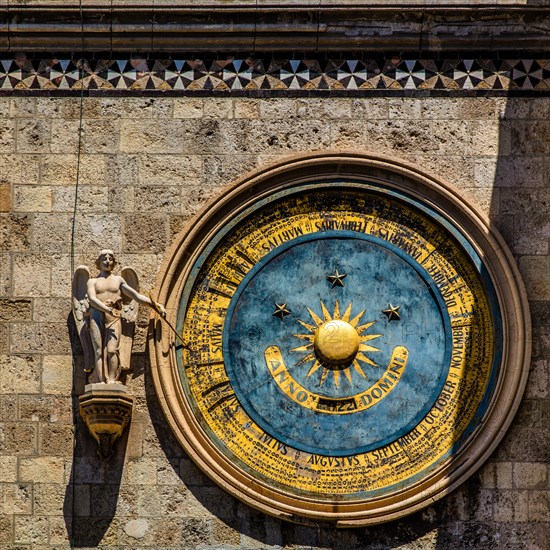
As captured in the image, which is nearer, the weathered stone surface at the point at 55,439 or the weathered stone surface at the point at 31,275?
the weathered stone surface at the point at 55,439

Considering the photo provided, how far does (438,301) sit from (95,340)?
8.19 feet

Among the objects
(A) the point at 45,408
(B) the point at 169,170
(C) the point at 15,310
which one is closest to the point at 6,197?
(C) the point at 15,310

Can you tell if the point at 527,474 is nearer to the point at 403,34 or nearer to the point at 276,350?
the point at 276,350

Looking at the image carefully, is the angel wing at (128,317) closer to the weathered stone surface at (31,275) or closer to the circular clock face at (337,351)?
the circular clock face at (337,351)

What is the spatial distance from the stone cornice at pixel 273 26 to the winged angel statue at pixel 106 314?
1.71 meters

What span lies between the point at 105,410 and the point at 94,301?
78 cm

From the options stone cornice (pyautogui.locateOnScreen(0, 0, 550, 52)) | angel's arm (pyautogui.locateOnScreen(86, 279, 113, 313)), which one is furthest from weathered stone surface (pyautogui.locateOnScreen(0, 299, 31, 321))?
stone cornice (pyautogui.locateOnScreen(0, 0, 550, 52))

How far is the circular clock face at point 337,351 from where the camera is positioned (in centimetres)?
1436

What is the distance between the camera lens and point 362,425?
14484mm

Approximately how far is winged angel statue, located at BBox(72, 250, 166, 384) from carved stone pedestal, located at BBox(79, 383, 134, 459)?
3.7 inches

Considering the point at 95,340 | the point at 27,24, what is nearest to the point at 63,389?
the point at 95,340

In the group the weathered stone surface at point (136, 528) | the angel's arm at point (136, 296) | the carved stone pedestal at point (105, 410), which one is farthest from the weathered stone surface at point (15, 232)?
the weathered stone surface at point (136, 528)

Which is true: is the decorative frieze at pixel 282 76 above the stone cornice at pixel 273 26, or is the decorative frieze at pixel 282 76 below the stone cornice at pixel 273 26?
below

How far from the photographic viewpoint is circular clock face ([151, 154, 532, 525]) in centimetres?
1436
